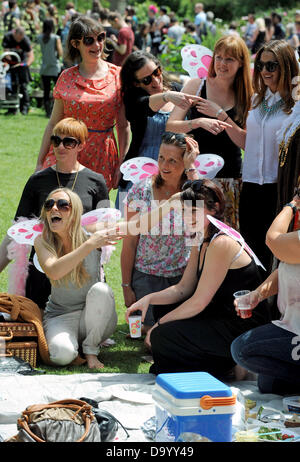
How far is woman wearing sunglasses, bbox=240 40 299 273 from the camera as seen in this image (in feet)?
13.6

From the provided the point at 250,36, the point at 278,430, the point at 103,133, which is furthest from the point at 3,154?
the point at 250,36

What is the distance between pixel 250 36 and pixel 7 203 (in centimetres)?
1130

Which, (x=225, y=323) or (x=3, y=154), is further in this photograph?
(x=3, y=154)

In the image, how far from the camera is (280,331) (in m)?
3.49

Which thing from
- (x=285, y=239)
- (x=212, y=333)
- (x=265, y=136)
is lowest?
(x=212, y=333)

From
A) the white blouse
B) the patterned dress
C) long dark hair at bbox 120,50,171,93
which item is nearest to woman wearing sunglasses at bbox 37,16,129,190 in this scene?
the patterned dress

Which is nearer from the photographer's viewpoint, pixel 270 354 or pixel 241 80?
pixel 270 354

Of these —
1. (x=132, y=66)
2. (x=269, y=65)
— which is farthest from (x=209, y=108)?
(x=132, y=66)

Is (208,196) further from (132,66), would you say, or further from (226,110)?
(132,66)

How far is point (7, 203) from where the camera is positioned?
24.0 ft

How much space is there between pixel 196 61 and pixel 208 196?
1.23 metres

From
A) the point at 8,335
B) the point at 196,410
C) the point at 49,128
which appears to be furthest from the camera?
the point at 49,128

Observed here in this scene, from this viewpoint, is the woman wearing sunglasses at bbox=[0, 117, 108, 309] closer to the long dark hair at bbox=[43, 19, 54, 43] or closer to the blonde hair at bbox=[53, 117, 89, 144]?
the blonde hair at bbox=[53, 117, 89, 144]

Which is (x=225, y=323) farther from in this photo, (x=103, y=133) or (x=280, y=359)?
(x=103, y=133)
